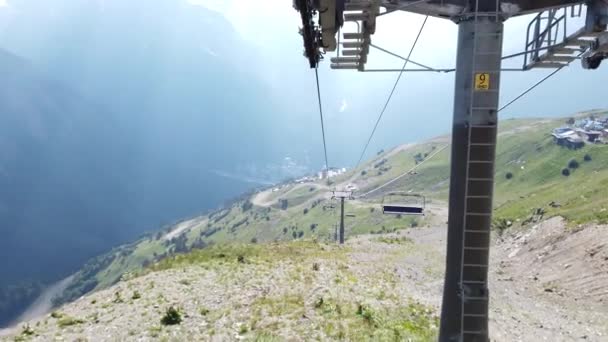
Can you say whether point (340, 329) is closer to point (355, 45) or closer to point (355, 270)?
point (355, 45)

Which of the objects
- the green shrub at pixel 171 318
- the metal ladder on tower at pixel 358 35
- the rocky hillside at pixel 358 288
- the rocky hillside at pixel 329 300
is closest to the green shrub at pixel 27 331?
the rocky hillside at pixel 329 300

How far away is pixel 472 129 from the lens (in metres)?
9.78

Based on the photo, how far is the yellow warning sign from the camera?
975 centimetres


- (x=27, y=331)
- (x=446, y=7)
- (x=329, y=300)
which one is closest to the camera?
(x=446, y=7)

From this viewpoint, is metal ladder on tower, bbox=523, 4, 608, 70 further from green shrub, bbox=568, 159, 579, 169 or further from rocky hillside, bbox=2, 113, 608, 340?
green shrub, bbox=568, 159, 579, 169

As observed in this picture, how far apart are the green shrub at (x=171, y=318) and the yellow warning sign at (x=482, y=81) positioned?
45.7 feet

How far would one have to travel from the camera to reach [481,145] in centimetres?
980

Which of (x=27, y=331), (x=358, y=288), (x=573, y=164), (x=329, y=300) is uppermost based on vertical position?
(x=573, y=164)

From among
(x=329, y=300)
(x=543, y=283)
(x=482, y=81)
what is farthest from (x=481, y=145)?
(x=543, y=283)

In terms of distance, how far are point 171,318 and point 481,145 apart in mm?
13542

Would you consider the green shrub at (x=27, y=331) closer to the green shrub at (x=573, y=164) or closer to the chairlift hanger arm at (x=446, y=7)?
the chairlift hanger arm at (x=446, y=7)

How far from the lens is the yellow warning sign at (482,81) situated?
9750mm

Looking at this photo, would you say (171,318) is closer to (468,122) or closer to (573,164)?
(468,122)

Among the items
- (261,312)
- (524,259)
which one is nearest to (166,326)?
(261,312)
